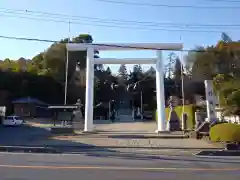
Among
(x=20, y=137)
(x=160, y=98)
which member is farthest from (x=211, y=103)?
(x=20, y=137)

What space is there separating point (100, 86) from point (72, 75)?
306 inches

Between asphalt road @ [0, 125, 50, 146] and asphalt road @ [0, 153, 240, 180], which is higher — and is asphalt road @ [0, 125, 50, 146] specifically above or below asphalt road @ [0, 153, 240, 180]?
above

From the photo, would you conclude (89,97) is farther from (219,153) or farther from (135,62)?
(219,153)

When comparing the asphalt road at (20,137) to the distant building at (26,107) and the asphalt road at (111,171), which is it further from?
the distant building at (26,107)

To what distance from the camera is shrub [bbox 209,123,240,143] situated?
18.0m

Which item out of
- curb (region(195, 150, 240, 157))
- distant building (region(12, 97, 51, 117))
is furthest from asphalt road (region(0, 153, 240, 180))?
distant building (region(12, 97, 51, 117))

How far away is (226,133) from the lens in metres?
18.5

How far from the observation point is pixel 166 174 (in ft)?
28.8

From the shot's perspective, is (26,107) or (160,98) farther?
(26,107)

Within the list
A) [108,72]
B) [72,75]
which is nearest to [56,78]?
[72,75]

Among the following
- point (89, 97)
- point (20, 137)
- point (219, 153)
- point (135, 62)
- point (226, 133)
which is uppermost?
point (135, 62)

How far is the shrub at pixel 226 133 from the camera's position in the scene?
59.2ft

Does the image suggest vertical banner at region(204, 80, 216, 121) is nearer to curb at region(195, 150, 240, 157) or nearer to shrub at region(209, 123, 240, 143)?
shrub at region(209, 123, 240, 143)

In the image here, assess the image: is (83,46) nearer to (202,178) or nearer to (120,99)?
(202,178)
